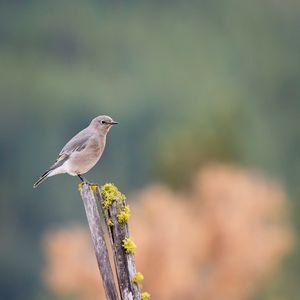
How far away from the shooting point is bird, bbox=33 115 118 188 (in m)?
9.19

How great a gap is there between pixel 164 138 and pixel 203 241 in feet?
20.0

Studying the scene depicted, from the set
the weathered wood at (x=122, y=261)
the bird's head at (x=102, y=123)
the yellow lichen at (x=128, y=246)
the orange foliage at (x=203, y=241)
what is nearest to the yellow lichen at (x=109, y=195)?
the weathered wood at (x=122, y=261)

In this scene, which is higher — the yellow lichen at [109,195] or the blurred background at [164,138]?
the blurred background at [164,138]

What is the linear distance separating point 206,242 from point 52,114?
34.3m

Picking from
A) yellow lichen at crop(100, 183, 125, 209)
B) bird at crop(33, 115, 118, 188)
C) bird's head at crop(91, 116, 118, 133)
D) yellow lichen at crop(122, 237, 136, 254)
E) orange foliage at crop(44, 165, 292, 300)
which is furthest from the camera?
orange foliage at crop(44, 165, 292, 300)

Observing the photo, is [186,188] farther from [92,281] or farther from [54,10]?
[54,10]

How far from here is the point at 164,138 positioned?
92.7ft

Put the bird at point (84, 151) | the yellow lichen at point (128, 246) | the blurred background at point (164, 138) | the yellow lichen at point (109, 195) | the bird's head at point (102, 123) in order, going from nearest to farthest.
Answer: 1. the yellow lichen at point (128, 246)
2. the yellow lichen at point (109, 195)
3. the bird at point (84, 151)
4. the bird's head at point (102, 123)
5. the blurred background at point (164, 138)

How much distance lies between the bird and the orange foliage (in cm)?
1186

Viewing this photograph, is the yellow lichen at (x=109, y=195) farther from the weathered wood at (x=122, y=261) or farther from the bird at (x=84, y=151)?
the bird at (x=84, y=151)

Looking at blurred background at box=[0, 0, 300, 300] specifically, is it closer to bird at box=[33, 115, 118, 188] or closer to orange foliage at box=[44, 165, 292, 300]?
orange foliage at box=[44, 165, 292, 300]

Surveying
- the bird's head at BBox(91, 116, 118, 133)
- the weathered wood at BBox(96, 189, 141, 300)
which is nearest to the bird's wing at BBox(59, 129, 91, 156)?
the bird's head at BBox(91, 116, 118, 133)

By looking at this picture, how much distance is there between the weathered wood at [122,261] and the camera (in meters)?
7.64

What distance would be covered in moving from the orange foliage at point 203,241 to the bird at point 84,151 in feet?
38.9
